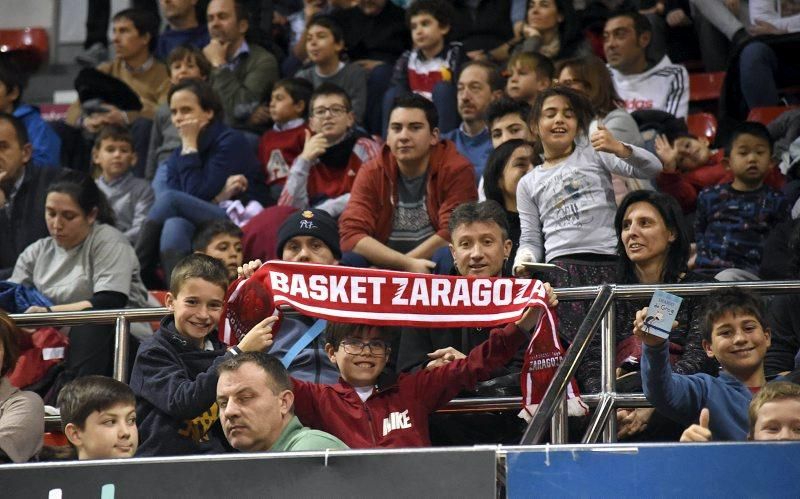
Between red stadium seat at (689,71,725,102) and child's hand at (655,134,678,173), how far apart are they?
6.87ft

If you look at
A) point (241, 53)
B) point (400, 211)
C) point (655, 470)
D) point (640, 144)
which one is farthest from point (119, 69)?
point (655, 470)

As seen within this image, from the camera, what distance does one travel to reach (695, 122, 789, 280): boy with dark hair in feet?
25.5

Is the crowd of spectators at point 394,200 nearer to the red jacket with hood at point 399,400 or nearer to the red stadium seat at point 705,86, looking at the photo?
the red jacket with hood at point 399,400

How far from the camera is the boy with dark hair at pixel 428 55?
10.1m

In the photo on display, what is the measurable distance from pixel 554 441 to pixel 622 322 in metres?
1.24

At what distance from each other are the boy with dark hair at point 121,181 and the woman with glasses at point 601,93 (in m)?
2.88

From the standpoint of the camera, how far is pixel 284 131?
9.83 m

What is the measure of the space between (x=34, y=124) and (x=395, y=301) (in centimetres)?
489

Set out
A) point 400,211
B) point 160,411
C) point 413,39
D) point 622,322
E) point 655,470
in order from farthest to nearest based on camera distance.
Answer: point 413,39, point 400,211, point 622,322, point 160,411, point 655,470

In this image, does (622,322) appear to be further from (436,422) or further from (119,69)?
(119,69)

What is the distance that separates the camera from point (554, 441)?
5461 millimetres

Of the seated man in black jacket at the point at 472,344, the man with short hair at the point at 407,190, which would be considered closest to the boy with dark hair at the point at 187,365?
the seated man in black jacket at the point at 472,344

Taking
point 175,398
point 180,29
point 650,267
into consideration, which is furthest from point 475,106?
point 175,398

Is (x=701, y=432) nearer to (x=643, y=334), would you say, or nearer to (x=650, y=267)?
(x=643, y=334)
